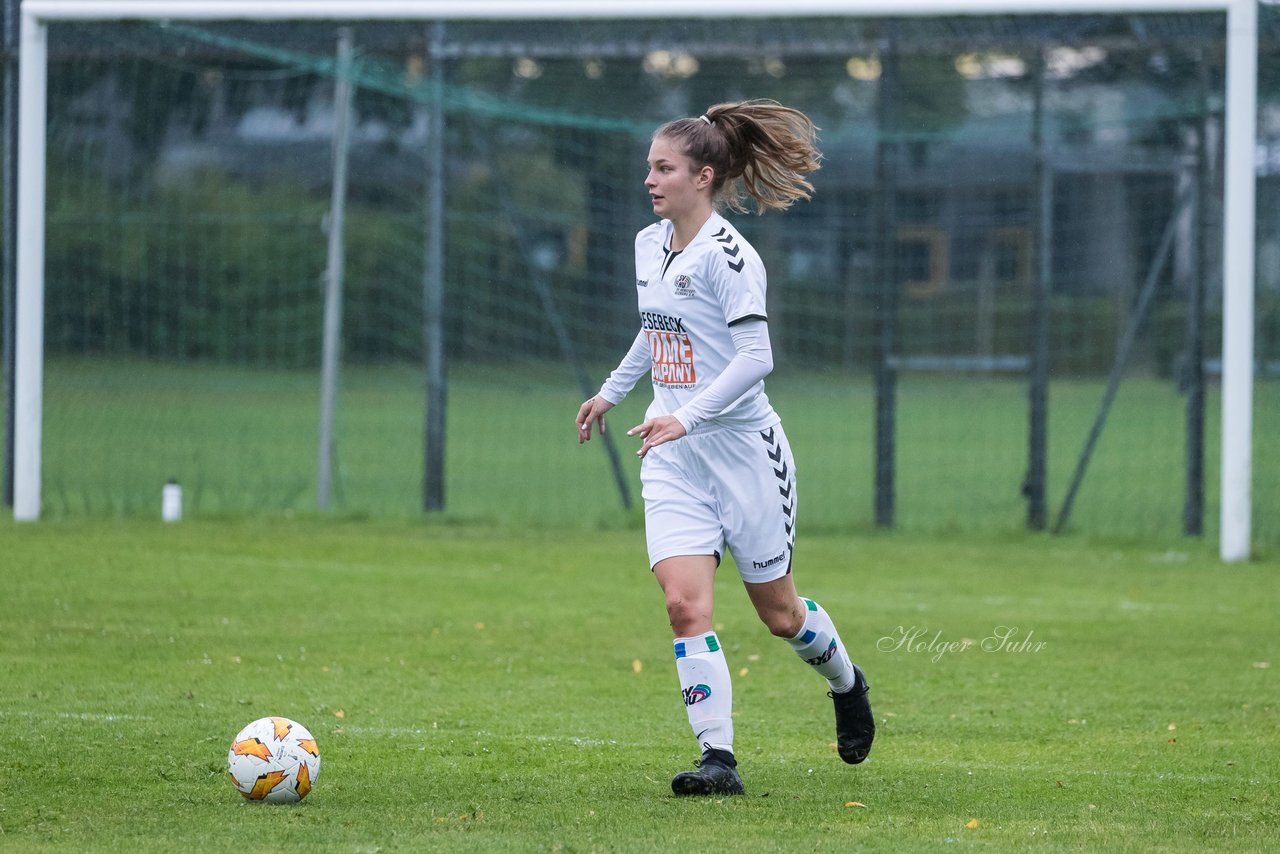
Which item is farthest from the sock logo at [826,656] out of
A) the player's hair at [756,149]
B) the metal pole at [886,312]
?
the metal pole at [886,312]

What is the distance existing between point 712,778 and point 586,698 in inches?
74.3

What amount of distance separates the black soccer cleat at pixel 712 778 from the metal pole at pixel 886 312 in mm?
8333

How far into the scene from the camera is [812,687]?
730cm

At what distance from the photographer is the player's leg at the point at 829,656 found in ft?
18.0

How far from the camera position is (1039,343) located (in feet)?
42.8

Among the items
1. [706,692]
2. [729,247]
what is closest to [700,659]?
[706,692]

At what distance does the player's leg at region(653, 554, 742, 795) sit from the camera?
5.12 metres

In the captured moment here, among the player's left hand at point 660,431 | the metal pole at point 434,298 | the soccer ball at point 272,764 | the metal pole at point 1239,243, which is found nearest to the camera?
the soccer ball at point 272,764

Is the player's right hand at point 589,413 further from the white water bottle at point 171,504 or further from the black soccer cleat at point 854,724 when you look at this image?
the white water bottle at point 171,504

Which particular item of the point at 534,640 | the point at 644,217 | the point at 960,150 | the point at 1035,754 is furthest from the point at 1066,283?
the point at 1035,754

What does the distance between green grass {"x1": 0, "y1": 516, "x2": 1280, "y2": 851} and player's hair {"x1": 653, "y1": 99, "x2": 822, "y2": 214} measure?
78.3 inches

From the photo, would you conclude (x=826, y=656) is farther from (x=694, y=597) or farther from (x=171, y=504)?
(x=171, y=504)

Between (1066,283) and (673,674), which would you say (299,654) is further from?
(1066,283)

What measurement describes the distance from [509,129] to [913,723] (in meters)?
11.6
